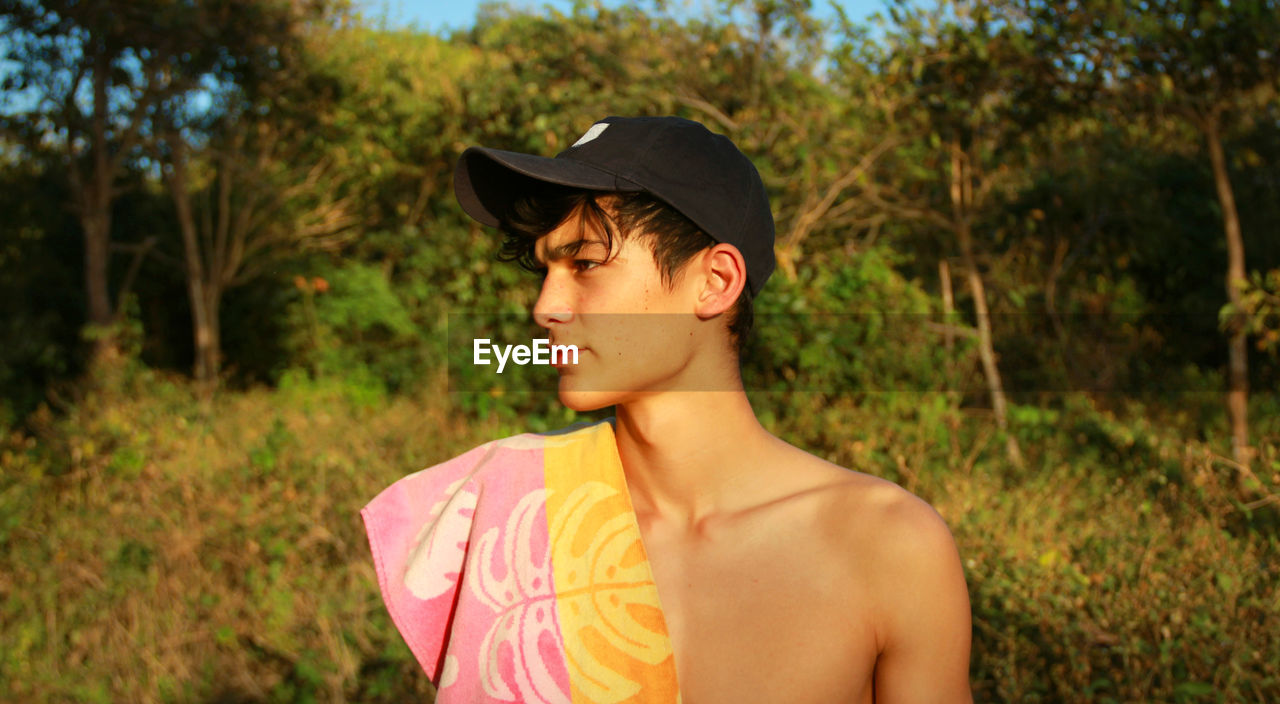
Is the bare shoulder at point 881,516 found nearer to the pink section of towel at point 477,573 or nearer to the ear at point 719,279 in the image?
the ear at point 719,279

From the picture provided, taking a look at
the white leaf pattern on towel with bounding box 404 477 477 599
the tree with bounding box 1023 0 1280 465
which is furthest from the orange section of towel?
the tree with bounding box 1023 0 1280 465

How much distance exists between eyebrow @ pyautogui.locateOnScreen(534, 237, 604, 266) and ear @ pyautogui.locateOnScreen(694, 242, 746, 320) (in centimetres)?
16

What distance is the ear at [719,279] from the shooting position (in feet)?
4.66

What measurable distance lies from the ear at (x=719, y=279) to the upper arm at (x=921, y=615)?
0.39 metres

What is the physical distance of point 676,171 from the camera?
1352mm

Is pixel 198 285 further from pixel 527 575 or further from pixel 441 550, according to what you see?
pixel 527 575

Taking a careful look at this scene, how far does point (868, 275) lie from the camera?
21.6ft

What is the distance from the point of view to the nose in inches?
56.6

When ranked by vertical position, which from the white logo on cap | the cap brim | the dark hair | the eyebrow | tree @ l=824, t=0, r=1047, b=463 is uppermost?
tree @ l=824, t=0, r=1047, b=463

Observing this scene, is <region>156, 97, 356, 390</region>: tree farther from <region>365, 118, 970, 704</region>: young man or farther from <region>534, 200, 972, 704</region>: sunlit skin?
<region>534, 200, 972, 704</region>: sunlit skin

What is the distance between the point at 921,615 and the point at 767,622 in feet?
0.72

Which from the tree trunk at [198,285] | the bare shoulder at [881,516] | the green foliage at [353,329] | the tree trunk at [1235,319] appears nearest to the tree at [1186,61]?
the tree trunk at [1235,319]

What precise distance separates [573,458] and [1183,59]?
5.24 m

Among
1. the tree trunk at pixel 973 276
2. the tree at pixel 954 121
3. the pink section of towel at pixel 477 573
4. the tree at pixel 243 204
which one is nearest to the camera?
the pink section of towel at pixel 477 573
